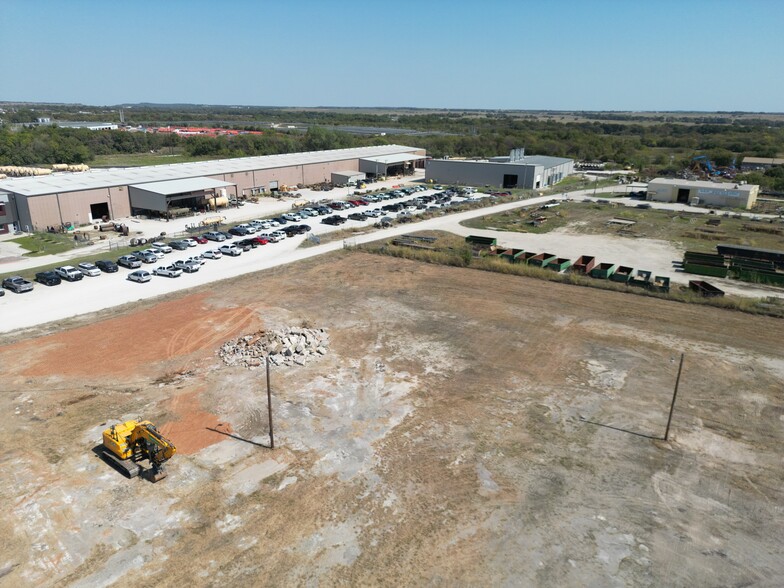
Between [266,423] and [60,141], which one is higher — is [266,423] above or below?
below

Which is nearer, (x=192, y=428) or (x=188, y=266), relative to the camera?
(x=192, y=428)

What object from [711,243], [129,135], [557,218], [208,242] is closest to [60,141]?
[129,135]

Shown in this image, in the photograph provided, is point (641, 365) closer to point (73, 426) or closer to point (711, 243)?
point (73, 426)

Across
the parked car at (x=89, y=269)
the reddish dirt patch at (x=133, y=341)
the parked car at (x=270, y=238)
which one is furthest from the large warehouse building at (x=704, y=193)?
the parked car at (x=89, y=269)

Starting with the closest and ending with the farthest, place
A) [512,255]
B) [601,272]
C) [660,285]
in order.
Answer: [660,285], [601,272], [512,255]

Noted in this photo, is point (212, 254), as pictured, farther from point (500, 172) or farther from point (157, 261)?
point (500, 172)

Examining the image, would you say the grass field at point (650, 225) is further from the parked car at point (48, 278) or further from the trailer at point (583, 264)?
the parked car at point (48, 278)

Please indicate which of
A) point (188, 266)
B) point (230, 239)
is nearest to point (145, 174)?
point (230, 239)
